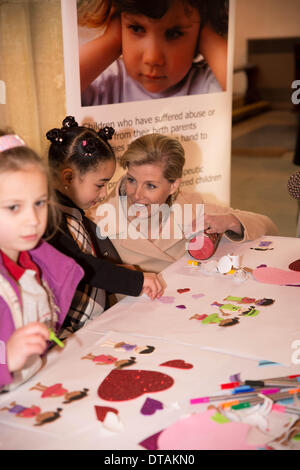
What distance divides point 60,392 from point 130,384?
134mm

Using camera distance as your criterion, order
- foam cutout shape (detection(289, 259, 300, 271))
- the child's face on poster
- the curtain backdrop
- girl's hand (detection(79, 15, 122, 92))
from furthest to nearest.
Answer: the child's face on poster < girl's hand (detection(79, 15, 122, 92)) < the curtain backdrop < foam cutout shape (detection(289, 259, 300, 271))

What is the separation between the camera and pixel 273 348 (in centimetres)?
117

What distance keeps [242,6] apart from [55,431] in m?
11.5

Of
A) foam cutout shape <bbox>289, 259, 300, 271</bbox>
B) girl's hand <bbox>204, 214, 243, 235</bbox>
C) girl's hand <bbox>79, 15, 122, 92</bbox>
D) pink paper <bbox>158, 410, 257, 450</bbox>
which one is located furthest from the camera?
girl's hand <bbox>79, 15, 122, 92</bbox>

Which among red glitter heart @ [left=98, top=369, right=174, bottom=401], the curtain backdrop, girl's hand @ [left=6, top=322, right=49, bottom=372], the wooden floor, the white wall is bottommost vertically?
the wooden floor

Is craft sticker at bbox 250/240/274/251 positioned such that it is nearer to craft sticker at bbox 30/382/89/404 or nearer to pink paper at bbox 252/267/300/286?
pink paper at bbox 252/267/300/286

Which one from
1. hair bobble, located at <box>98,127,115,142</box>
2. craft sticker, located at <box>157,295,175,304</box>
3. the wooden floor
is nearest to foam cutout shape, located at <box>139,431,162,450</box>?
craft sticker, located at <box>157,295,175,304</box>

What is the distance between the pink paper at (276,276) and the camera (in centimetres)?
157

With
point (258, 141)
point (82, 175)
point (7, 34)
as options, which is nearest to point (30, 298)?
point (82, 175)

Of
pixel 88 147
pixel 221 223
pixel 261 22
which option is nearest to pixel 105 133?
pixel 88 147

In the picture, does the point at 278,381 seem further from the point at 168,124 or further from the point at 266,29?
the point at 266,29

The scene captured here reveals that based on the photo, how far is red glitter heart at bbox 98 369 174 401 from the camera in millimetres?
1008
